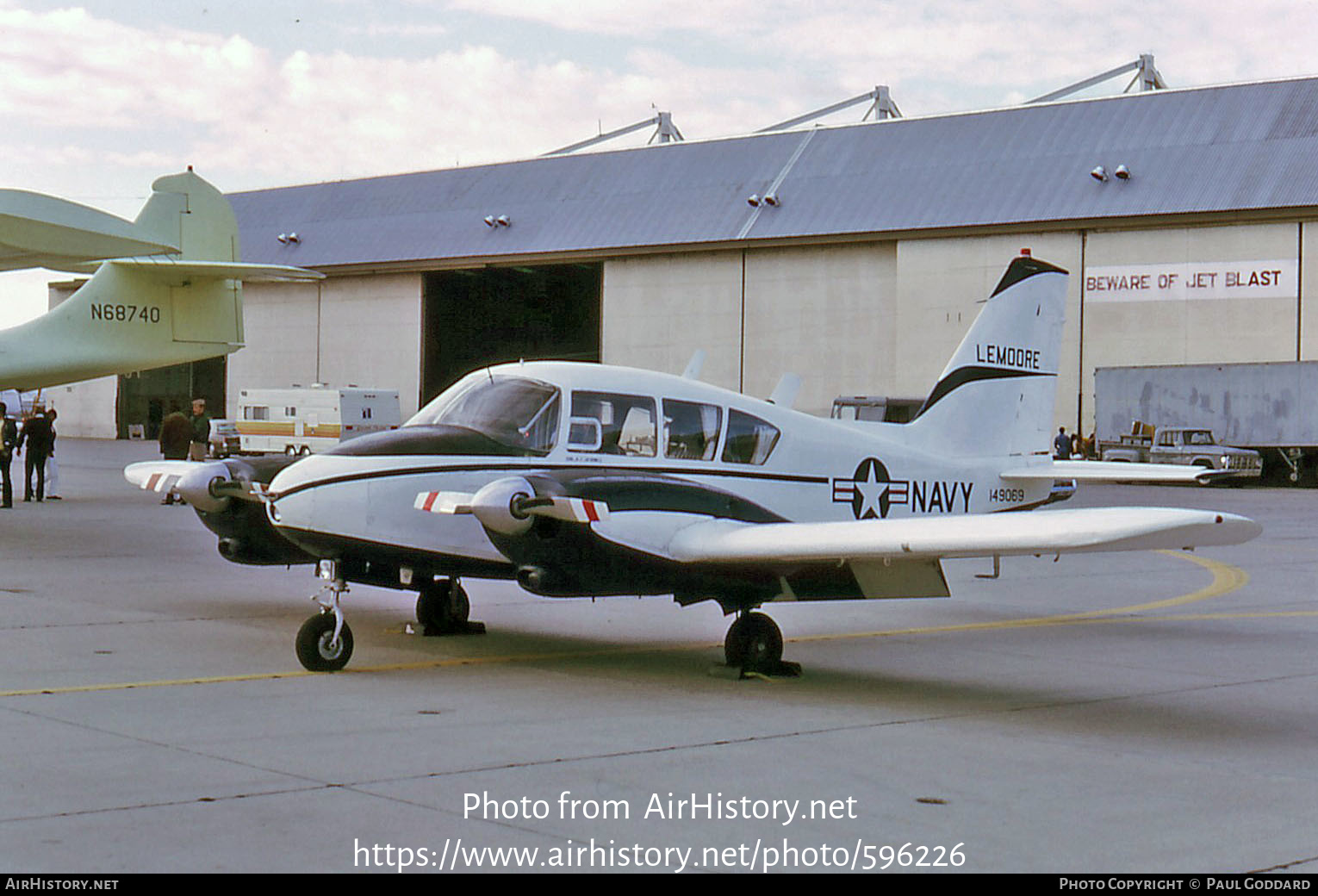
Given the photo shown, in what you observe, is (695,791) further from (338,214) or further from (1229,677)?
(338,214)

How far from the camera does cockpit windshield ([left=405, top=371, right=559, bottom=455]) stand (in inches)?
401

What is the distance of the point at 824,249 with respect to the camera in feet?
178

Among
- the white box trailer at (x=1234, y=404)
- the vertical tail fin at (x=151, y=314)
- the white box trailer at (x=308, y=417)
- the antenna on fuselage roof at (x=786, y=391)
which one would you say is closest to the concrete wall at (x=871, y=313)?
the white box trailer at (x=1234, y=404)

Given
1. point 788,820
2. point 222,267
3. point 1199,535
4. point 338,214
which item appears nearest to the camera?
point 788,820

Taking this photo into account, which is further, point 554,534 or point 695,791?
point 554,534

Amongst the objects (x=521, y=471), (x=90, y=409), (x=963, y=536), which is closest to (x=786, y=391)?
(x=521, y=471)

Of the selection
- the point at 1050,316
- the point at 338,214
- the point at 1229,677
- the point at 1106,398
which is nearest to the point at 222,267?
the point at 1050,316

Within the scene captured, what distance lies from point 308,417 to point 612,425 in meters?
41.2

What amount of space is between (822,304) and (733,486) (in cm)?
4433

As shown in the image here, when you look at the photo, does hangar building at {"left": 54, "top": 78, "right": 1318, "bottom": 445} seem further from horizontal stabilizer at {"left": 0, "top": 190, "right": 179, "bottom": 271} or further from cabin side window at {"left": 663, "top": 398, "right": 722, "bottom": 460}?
cabin side window at {"left": 663, "top": 398, "right": 722, "bottom": 460}

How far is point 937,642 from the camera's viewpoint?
476 inches

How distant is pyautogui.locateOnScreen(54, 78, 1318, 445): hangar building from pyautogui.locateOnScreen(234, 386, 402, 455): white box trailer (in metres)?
11.5

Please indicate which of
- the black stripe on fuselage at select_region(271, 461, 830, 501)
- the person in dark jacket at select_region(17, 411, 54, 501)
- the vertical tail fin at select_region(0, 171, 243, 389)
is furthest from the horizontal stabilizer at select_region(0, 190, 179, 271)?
the black stripe on fuselage at select_region(271, 461, 830, 501)

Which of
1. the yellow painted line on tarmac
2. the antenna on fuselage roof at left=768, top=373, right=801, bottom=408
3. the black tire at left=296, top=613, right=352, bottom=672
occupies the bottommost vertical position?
the yellow painted line on tarmac
